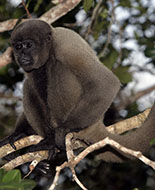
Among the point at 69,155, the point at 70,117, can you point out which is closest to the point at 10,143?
the point at 70,117

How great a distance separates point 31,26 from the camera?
4.67 metres

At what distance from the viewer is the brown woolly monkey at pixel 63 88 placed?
4.52 metres

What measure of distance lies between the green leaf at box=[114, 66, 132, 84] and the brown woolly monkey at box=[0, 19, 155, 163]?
1.72 meters

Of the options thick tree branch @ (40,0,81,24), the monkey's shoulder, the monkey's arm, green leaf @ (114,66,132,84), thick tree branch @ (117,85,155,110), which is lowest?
thick tree branch @ (117,85,155,110)

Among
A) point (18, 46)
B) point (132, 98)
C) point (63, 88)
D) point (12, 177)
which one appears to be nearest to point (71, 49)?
point (63, 88)

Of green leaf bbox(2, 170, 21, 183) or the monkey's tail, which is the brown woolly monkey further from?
green leaf bbox(2, 170, 21, 183)

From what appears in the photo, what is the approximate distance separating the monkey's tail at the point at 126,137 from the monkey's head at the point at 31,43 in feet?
3.69

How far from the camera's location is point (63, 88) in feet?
15.4

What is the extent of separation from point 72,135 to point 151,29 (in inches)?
165

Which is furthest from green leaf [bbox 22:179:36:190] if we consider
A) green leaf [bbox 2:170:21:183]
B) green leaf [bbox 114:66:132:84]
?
green leaf [bbox 114:66:132:84]

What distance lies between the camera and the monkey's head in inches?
182

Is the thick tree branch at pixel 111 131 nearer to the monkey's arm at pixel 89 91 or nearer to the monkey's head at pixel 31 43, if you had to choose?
the monkey's arm at pixel 89 91

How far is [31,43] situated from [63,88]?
72cm

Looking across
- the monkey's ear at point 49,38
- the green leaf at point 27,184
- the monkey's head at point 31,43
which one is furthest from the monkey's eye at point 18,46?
the green leaf at point 27,184
